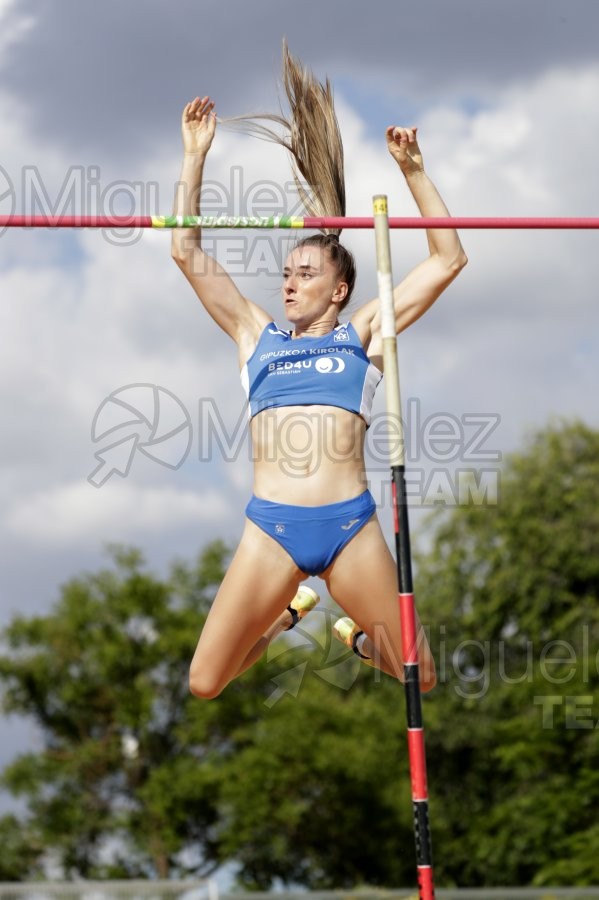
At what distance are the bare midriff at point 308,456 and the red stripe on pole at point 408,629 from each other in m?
0.63

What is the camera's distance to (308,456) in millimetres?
5363

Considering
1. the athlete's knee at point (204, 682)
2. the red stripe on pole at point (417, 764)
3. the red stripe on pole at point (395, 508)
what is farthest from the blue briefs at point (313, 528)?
the red stripe on pole at point (417, 764)

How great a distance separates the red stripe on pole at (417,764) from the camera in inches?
186

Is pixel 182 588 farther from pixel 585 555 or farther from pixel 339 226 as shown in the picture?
pixel 339 226

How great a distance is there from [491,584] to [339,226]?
20.2 metres

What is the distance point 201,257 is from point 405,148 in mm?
994

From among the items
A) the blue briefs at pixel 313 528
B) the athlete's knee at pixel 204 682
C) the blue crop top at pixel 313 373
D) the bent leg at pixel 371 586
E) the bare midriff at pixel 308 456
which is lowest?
the athlete's knee at pixel 204 682

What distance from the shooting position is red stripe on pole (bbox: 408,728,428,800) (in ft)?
15.5

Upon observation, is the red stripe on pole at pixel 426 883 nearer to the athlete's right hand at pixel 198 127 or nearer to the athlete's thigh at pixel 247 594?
the athlete's thigh at pixel 247 594

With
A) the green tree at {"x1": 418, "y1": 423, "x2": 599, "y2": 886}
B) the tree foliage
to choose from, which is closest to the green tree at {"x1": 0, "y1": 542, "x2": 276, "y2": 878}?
the tree foliage

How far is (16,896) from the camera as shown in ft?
61.1

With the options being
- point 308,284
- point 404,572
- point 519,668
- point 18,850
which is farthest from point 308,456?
point 18,850

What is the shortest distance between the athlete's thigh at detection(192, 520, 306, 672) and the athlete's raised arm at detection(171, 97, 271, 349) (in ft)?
3.13

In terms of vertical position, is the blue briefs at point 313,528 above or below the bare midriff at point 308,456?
below
